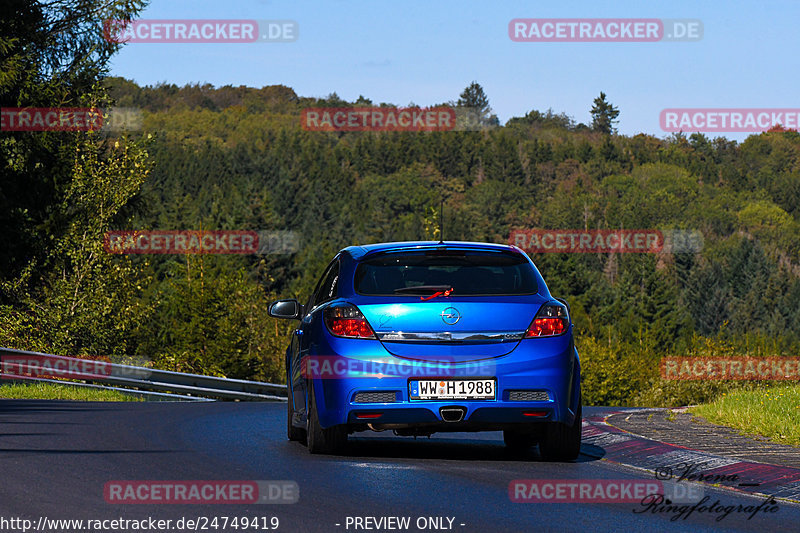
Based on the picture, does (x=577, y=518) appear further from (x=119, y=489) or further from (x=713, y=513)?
(x=119, y=489)

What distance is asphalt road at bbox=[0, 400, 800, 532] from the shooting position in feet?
22.0

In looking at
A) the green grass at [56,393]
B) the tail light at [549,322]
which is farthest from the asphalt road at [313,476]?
the green grass at [56,393]

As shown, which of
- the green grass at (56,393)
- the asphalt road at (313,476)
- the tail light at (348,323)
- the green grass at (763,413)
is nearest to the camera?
the asphalt road at (313,476)

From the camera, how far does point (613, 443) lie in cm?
1073

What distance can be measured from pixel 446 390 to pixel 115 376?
14822 mm

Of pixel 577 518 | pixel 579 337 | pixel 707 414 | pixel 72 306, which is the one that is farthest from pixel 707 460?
pixel 579 337

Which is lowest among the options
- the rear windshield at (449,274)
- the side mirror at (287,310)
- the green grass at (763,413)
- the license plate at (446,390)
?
the green grass at (763,413)

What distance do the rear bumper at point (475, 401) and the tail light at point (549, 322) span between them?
2.2 inches

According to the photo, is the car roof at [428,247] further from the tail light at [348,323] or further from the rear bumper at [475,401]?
the rear bumper at [475,401]

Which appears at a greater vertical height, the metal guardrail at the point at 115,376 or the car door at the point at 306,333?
the car door at the point at 306,333

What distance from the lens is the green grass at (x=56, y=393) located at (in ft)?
65.7

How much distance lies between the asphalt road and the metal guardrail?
915 cm

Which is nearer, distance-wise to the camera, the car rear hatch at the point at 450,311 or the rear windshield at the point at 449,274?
the car rear hatch at the point at 450,311

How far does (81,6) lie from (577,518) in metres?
30.6
